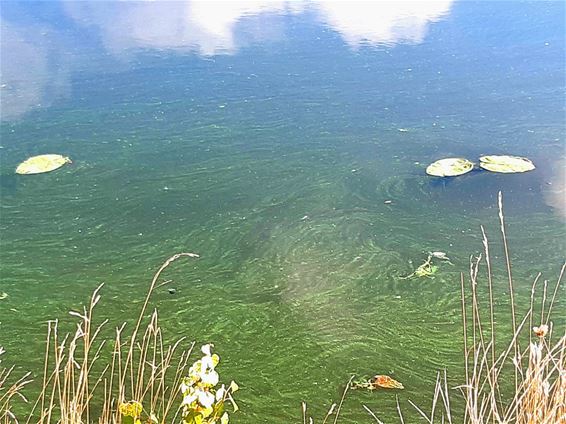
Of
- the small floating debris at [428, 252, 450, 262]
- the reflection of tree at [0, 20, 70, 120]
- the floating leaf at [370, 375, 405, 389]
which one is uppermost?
the reflection of tree at [0, 20, 70, 120]

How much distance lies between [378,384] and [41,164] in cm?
211

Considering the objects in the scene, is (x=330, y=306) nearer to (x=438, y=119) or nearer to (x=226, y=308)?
(x=226, y=308)

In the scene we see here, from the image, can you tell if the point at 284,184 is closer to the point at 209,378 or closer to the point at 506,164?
the point at 506,164

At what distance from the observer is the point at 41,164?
348 centimetres

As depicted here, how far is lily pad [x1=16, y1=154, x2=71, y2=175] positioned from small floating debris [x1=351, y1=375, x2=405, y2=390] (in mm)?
2006

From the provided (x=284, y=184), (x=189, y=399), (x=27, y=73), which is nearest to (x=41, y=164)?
(x=284, y=184)

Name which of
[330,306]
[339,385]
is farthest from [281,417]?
[330,306]

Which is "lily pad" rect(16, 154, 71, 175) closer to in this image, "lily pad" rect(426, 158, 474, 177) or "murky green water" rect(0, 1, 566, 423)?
"murky green water" rect(0, 1, 566, 423)

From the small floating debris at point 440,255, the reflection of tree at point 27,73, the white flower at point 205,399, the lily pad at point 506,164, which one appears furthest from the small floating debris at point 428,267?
the reflection of tree at point 27,73

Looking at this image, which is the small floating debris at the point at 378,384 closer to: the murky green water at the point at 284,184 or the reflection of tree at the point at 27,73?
the murky green water at the point at 284,184

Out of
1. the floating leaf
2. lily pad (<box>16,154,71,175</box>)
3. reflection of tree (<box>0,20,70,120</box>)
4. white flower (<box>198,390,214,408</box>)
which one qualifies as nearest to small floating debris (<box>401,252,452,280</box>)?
the floating leaf

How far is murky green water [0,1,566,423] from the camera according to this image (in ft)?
7.76

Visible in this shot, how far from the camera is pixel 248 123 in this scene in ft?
12.7

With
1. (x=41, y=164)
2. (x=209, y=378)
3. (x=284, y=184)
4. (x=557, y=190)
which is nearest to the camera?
(x=209, y=378)
